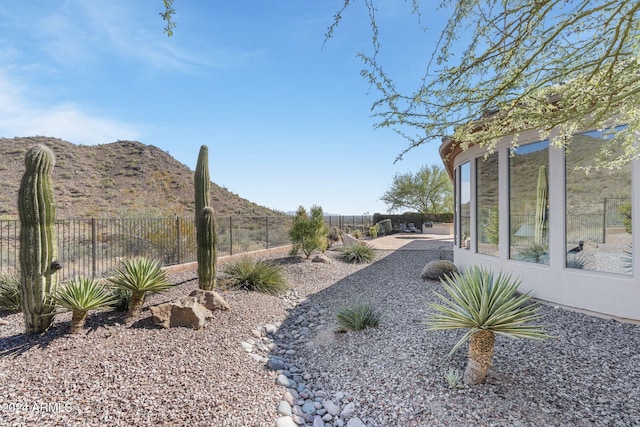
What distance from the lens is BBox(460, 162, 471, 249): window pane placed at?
7.27 meters

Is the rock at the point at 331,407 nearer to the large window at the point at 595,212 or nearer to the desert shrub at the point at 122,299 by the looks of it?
the desert shrub at the point at 122,299

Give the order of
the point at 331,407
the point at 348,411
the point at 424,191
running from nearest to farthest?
1. the point at 348,411
2. the point at 331,407
3. the point at 424,191

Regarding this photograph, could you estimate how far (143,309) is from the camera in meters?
4.83

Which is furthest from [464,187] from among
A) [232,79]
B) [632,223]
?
[232,79]

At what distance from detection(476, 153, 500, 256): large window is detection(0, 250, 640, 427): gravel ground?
199 cm

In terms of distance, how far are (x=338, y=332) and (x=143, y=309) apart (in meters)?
3.11

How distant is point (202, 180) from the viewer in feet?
22.6

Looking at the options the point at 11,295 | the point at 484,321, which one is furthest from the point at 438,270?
the point at 11,295

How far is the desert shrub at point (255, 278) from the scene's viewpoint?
21.7ft

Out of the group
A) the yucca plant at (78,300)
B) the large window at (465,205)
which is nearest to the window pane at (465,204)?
the large window at (465,205)

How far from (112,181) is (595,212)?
86.6 ft

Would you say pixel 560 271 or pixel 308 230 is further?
pixel 308 230

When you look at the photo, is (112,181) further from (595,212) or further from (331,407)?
(595,212)

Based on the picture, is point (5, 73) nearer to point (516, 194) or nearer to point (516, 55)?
point (516, 55)
